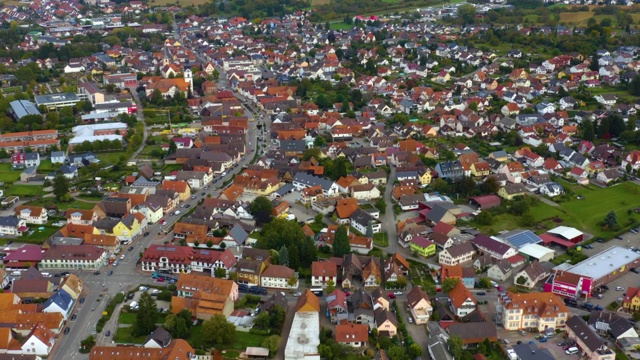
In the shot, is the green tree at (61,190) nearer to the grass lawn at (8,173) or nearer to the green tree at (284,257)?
the grass lawn at (8,173)

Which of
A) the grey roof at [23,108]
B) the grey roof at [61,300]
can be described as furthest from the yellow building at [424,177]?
the grey roof at [23,108]

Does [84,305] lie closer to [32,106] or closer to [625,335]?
[625,335]

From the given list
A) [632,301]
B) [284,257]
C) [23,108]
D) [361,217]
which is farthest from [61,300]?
[23,108]

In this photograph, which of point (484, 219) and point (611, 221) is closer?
point (611, 221)

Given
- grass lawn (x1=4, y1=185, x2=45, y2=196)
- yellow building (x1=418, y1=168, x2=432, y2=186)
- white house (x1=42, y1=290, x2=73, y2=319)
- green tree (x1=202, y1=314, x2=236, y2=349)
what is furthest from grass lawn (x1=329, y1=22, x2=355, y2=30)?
green tree (x1=202, y1=314, x2=236, y2=349)

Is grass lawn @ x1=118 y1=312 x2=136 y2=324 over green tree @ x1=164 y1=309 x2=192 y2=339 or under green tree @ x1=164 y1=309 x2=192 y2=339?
under

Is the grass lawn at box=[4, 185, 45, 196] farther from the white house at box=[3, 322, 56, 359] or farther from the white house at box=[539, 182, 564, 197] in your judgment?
the white house at box=[539, 182, 564, 197]

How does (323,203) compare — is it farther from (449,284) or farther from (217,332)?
(217,332)
